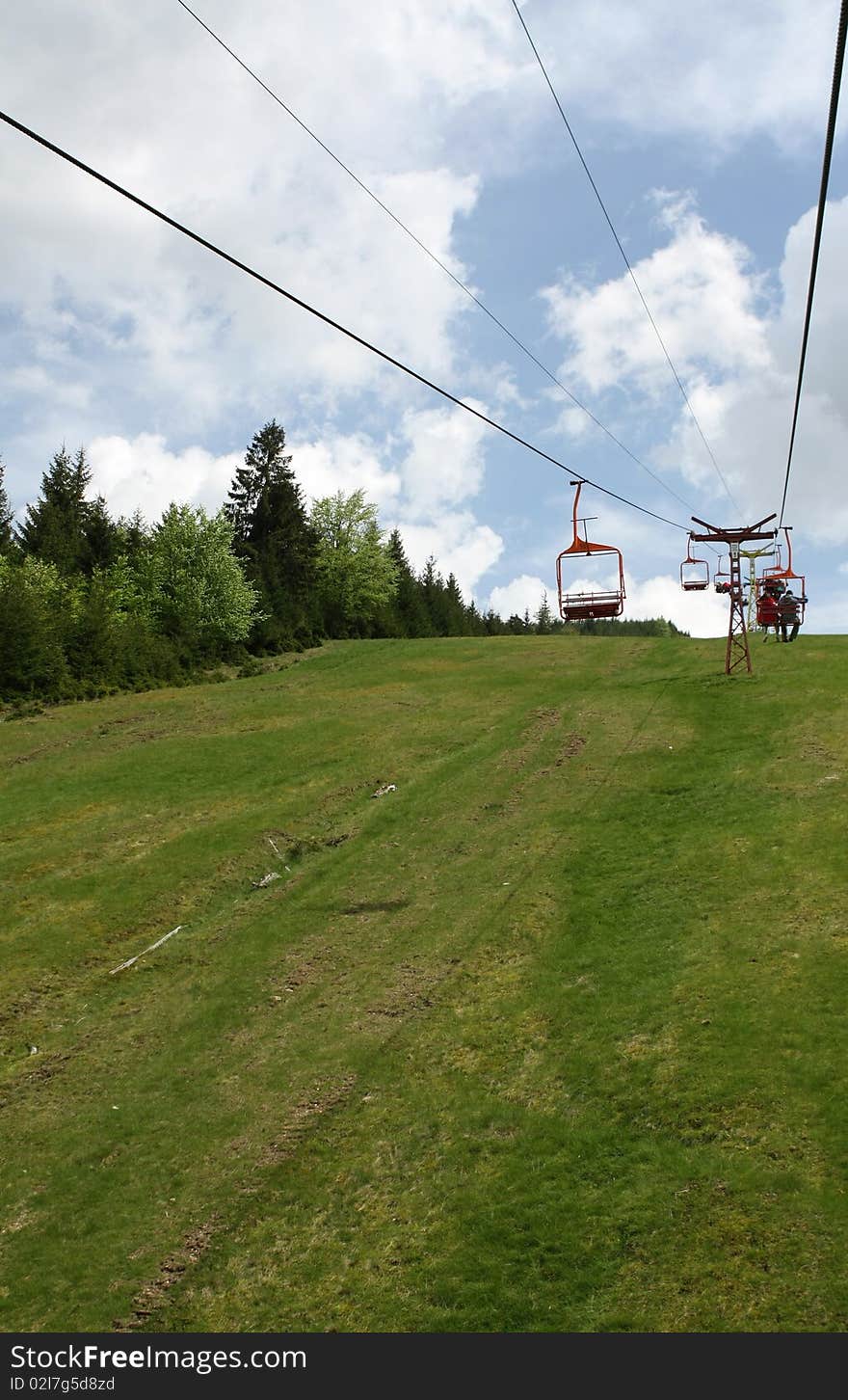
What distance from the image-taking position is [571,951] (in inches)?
796

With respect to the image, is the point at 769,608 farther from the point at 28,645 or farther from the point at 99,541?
the point at 99,541

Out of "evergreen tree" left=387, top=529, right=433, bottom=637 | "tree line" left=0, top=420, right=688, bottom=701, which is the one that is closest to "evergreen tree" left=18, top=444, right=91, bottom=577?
"tree line" left=0, top=420, right=688, bottom=701

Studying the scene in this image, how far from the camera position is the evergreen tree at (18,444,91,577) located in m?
81.6

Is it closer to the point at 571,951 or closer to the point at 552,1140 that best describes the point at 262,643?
the point at 571,951

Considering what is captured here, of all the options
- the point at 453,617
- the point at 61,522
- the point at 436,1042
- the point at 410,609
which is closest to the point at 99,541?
the point at 61,522

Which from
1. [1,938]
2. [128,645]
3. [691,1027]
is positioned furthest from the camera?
[128,645]

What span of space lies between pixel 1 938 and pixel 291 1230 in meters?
13.4

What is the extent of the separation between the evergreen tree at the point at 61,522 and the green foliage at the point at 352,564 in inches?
1019

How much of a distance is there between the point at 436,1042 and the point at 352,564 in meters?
90.1

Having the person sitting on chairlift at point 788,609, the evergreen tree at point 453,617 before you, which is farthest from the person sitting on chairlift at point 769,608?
the evergreen tree at point 453,617

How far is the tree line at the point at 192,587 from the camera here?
55312mm

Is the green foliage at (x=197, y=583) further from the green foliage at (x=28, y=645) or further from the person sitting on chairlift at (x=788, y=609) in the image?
the person sitting on chairlift at (x=788, y=609)

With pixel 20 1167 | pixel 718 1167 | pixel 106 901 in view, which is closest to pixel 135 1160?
pixel 20 1167
